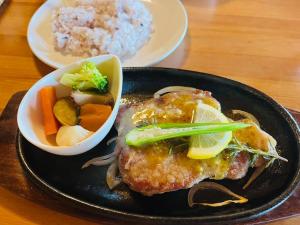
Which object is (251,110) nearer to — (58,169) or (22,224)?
(58,169)

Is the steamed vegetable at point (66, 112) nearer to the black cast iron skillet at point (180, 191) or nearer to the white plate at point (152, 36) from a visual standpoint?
the black cast iron skillet at point (180, 191)

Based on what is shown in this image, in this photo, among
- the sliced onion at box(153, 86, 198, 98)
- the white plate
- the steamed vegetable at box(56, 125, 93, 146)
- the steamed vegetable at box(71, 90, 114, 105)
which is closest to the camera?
the steamed vegetable at box(56, 125, 93, 146)

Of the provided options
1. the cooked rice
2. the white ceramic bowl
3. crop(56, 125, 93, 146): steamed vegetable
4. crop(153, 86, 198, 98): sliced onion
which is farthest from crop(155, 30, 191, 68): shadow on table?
crop(56, 125, 93, 146): steamed vegetable

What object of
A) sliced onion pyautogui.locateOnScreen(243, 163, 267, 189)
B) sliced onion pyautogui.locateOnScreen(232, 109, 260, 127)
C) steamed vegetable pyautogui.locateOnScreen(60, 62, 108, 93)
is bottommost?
sliced onion pyautogui.locateOnScreen(243, 163, 267, 189)

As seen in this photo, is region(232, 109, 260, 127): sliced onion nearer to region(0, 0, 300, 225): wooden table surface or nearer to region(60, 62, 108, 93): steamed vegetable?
region(0, 0, 300, 225): wooden table surface

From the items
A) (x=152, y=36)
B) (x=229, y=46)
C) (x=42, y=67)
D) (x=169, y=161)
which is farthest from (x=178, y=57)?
(x=169, y=161)

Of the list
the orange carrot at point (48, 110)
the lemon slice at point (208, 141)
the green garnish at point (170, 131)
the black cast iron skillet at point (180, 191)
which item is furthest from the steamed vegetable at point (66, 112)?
the lemon slice at point (208, 141)
